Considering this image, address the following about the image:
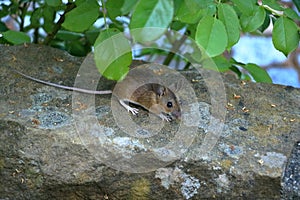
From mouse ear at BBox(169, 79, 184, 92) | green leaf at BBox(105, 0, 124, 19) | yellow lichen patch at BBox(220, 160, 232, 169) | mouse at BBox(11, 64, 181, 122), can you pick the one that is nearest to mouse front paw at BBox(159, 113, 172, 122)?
mouse at BBox(11, 64, 181, 122)

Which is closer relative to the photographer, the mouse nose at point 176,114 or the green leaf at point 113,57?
the green leaf at point 113,57

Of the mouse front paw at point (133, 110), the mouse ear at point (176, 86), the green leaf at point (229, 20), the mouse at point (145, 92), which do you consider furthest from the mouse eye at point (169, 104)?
the green leaf at point (229, 20)

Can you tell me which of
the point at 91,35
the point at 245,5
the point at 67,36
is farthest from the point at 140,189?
the point at 67,36

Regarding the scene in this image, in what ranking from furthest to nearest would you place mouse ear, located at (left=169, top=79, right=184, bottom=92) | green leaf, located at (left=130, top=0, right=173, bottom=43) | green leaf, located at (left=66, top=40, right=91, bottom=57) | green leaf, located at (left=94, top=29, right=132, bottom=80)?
green leaf, located at (left=66, top=40, right=91, bottom=57), mouse ear, located at (left=169, top=79, right=184, bottom=92), green leaf, located at (left=94, top=29, right=132, bottom=80), green leaf, located at (left=130, top=0, right=173, bottom=43)

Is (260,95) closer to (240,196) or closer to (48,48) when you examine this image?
(240,196)

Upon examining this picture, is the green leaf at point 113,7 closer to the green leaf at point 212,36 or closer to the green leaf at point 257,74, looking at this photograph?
the green leaf at point 212,36

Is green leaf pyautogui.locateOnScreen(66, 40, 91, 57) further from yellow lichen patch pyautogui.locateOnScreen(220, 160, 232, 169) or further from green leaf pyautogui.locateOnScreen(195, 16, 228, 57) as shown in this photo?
green leaf pyautogui.locateOnScreen(195, 16, 228, 57)
